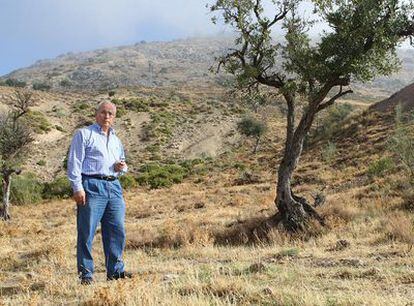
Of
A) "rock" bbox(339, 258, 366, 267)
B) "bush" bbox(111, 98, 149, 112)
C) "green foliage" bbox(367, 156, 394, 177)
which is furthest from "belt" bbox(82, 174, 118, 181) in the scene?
"bush" bbox(111, 98, 149, 112)

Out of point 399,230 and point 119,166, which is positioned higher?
point 119,166

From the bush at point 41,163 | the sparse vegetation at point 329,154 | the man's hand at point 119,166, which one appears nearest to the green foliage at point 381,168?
the sparse vegetation at point 329,154

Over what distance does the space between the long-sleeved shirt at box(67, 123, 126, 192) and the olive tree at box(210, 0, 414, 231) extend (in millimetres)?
6312

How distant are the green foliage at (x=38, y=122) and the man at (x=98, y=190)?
1885 inches

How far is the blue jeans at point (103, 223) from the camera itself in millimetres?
6355

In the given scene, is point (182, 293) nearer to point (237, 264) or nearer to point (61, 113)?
point (237, 264)

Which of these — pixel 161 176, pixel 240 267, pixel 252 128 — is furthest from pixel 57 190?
Answer: pixel 240 267

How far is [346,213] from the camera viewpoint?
1235cm

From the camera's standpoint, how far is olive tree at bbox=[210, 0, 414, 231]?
11.8m

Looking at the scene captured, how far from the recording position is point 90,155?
21.6ft

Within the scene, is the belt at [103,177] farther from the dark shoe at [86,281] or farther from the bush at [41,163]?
the bush at [41,163]

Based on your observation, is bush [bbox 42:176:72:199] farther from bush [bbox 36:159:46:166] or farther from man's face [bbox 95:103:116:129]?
man's face [bbox 95:103:116:129]

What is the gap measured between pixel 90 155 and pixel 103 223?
949 mm

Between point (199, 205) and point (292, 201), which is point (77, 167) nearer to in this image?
point (292, 201)
